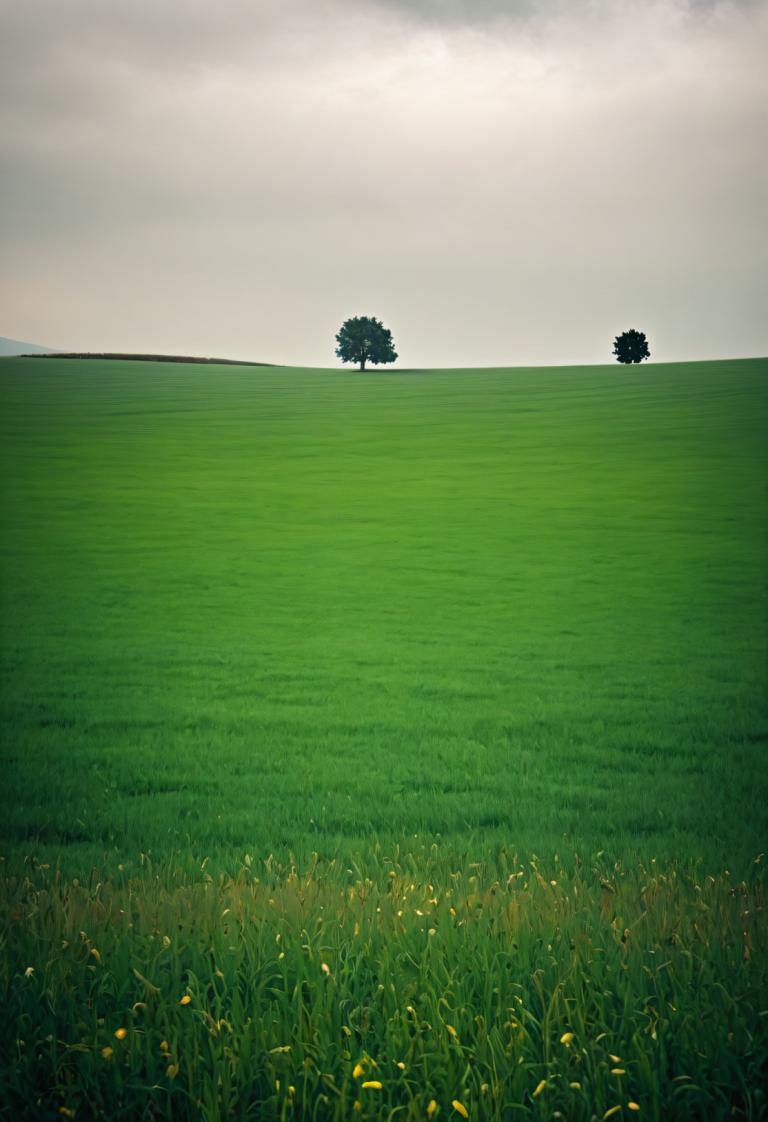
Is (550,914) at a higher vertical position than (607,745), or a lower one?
higher

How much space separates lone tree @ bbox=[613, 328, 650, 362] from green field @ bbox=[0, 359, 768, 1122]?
176ft

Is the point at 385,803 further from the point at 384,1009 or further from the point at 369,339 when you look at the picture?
the point at 369,339

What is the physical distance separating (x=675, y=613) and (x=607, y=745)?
6866 millimetres

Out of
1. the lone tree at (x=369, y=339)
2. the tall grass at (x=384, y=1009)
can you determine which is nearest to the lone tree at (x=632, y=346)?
the lone tree at (x=369, y=339)

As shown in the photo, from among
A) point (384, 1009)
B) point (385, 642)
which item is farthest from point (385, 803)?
point (385, 642)

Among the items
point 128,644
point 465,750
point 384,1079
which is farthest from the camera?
point 128,644

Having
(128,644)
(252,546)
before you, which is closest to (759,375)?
(252,546)

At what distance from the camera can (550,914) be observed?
3.79 metres

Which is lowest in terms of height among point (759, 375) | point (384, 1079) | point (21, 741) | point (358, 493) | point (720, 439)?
point (21, 741)

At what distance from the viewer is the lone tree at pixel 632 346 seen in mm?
76375

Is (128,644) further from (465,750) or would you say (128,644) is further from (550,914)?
(550,914)

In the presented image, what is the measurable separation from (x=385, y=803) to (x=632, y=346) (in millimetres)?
75910

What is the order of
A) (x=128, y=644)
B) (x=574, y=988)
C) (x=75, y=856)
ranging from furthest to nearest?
(x=128, y=644) < (x=75, y=856) < (x=574, y=988)

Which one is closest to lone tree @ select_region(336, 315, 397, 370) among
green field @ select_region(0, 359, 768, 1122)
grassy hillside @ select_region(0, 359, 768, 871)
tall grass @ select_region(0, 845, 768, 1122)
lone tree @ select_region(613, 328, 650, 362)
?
lone tree @ select_region(613, 328, 650, 362)
